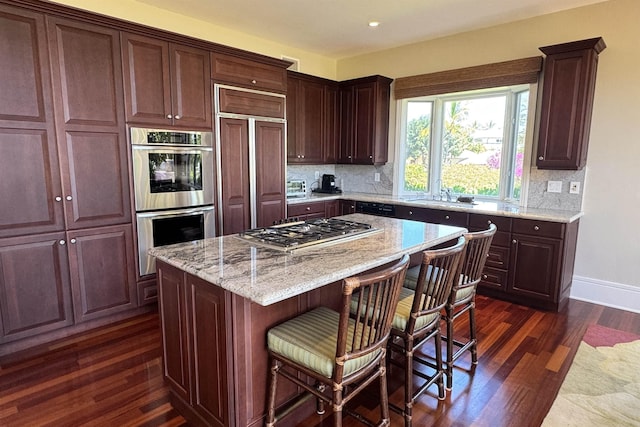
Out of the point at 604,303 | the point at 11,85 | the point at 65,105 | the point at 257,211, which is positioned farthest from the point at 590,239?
the point at 11,85

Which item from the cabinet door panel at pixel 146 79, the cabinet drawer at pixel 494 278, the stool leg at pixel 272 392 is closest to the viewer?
the stool leg at pixel 272 392

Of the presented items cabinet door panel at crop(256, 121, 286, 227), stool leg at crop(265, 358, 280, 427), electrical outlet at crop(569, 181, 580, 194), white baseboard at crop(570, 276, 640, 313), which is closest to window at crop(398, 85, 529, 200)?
electrical outlet at crop(569, 181, 580, 194)

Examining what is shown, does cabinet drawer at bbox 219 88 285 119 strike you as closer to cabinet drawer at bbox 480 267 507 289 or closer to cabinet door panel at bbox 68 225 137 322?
cabinet door panel at bbox 68 225 137 322

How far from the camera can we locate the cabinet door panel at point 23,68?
7.81ft

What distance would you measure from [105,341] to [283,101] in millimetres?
2690

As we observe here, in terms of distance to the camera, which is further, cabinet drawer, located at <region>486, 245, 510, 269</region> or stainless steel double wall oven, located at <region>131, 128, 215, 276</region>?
cabinet drawer, located at <region>486, 245, 510, 269</region>

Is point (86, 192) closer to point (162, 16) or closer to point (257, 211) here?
point (257, 211)

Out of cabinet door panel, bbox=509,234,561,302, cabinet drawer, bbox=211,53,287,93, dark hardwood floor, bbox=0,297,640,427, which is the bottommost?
dark hardwood floor, bbox=0,297,640,427

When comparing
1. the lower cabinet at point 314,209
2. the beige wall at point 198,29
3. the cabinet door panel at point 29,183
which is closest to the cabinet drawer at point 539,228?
the lower cabinet at point 314,209

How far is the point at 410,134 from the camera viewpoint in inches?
190

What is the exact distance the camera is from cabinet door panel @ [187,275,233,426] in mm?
1582

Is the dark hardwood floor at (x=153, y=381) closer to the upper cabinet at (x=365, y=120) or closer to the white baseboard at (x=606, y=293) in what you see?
the white baseboard at (x=606, y=293)

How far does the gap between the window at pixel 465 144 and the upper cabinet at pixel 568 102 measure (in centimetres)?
48

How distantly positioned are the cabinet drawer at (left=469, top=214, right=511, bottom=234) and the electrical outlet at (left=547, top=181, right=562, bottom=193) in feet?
1.99
